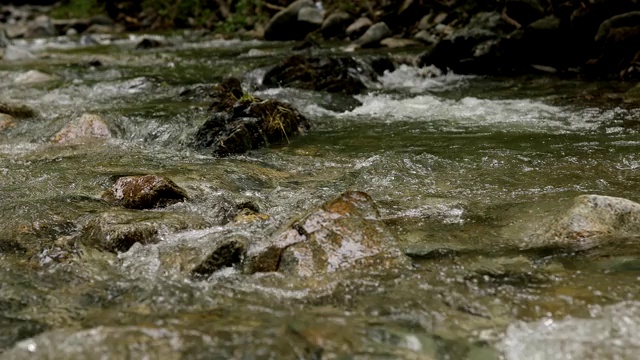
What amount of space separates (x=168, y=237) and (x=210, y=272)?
51 cm

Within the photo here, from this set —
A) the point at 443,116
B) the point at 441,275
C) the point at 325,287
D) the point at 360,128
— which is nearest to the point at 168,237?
the point at 325,287

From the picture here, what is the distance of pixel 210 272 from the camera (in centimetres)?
266

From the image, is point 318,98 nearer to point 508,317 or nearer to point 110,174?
point 110,174

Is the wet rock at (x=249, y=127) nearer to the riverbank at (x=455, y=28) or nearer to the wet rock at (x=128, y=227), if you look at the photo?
the wet rock at (x=128, y=227)

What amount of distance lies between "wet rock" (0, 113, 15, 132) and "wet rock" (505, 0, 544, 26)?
7.91m

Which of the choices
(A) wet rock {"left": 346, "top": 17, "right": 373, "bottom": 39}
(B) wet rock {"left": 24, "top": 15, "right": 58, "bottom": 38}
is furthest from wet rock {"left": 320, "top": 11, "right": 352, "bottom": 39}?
(B) wet rock {"left": 24, "top": 15, "right": 58, "bottom": 38}

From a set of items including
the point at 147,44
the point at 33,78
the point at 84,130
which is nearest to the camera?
the point at 84,130

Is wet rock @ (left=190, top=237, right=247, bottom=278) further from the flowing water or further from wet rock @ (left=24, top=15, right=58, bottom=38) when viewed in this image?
wet rock @ (left=24, top=15, right=58, bottom=38)

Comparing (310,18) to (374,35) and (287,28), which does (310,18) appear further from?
(374,35)

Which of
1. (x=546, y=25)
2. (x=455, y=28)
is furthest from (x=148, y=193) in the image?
(x=455, y=28)

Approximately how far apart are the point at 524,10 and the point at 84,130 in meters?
7.53

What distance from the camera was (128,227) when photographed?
3.07m

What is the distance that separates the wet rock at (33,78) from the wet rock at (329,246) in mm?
7742

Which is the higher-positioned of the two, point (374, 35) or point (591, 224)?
point (591, 224)
